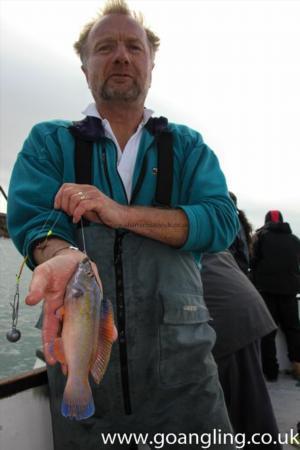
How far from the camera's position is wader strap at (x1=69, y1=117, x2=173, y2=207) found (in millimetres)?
2619

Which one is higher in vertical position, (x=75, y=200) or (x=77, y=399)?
(x=75, y=200)

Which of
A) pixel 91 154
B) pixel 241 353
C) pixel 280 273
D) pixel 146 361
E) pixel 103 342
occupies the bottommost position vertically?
pixel 241 353

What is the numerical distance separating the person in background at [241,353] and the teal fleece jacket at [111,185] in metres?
1.16

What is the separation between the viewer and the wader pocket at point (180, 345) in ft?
7.92

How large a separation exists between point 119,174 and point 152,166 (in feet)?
0.75

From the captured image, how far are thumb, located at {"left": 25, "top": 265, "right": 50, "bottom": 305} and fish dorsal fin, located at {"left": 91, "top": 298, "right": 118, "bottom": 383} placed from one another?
0.36 meters

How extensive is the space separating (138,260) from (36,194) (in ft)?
2.48

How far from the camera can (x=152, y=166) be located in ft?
8.85

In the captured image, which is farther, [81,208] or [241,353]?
[241,353]

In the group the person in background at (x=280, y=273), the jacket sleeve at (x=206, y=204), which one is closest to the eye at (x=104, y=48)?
the jacket sleeve at (x=206, y=204)

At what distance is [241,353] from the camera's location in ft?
12.3

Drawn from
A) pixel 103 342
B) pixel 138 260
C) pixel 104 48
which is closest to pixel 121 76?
pixel 104 48

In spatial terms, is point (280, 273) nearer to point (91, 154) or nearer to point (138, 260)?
point (138, 260)

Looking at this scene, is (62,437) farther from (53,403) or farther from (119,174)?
(119,174)
